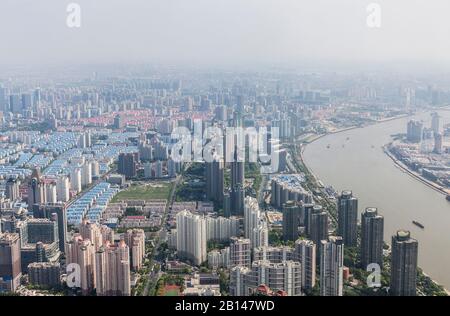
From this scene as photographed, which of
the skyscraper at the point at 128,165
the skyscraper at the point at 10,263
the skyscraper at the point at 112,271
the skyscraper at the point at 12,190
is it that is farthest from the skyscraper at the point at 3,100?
the skyscraper at the point at 112,271

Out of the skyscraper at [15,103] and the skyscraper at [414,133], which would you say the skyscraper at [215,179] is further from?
the skyscraper at [15,103]

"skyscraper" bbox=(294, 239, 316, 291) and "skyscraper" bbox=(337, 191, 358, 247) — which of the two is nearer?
"skyscraper" bbox=(294, 239, 316, 291)

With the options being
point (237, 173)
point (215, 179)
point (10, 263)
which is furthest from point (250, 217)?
point (10, 263)

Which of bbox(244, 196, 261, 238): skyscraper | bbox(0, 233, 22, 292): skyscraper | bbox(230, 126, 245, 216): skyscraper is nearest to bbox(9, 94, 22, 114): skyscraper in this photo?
bbox(230, 126, 245, 216): skyscraper

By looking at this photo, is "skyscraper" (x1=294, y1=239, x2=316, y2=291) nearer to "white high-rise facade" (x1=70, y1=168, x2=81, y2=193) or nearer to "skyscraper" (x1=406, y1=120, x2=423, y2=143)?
"white high-rise facade" (x1=70, y1=168, x2=81, y2=193)

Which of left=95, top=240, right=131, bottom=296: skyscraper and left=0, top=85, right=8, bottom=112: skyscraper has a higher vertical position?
left=0, top=85, right=8, bottom=112: skyscraper
